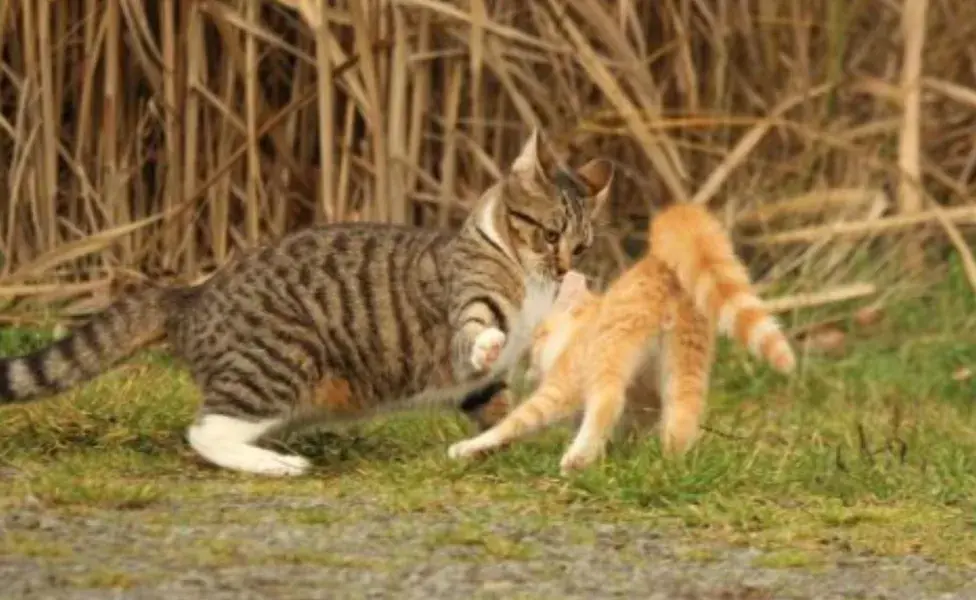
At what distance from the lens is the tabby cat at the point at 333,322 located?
5547 mm

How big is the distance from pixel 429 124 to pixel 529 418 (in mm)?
2206

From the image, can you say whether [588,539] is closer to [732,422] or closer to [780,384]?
[732,422]

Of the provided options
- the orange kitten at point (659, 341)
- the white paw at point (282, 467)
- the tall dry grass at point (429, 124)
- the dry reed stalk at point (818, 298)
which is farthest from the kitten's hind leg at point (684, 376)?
the dry reed stalk at point (818, 298)

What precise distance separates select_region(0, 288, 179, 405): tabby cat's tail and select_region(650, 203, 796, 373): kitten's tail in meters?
1.25

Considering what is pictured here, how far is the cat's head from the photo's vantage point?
5797 millimetres

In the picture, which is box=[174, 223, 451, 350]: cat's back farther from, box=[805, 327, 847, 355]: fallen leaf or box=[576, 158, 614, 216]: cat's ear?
box=[805, 327, 847, 355]: fallen leaf

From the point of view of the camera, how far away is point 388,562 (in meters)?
4.35

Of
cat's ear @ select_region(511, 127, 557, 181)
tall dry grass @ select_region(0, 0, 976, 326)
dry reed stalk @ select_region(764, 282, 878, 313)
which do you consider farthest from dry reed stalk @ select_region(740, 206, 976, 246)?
cat's ear @ select_region(511, 127, 557, 181)

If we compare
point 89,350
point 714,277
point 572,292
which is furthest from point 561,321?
point 89,350

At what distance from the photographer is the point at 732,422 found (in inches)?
247

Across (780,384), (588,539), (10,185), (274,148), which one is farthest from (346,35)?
(588,539)

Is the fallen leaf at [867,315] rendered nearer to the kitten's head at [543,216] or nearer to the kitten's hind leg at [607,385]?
the kitten's head at [543,216]

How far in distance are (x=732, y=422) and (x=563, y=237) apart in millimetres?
733

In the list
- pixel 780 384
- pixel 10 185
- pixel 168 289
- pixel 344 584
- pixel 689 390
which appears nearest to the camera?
pixel 344 584
